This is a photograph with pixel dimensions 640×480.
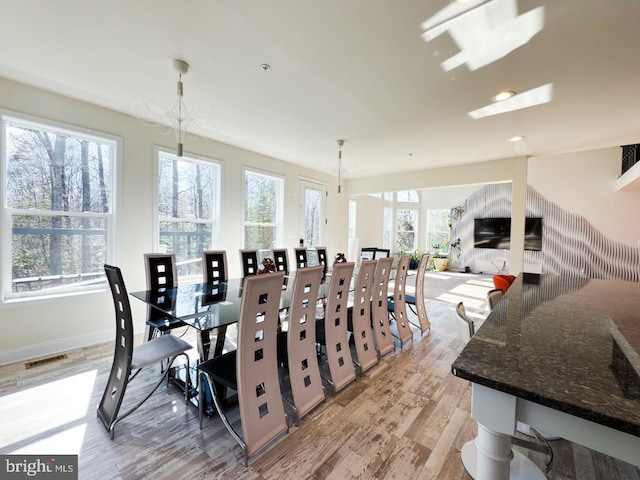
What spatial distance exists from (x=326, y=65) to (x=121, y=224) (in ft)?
9.68

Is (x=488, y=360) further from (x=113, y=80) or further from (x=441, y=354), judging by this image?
(x=113, y=80)

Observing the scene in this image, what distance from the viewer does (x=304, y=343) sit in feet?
6.78

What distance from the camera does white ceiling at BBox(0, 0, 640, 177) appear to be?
5.67 ft

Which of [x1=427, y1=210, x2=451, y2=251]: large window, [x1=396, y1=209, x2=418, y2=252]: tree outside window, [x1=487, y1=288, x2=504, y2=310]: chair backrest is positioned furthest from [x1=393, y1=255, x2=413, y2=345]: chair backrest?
[x1=427, y1=210, x2=451, y2=251]: large window

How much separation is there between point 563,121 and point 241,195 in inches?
173

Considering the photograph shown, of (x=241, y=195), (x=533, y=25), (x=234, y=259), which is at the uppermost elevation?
(x=533, y=25)

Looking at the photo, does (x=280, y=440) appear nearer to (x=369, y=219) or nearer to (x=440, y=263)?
(x=369, y=219)

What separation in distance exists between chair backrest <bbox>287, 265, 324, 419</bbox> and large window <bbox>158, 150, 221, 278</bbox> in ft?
8.60

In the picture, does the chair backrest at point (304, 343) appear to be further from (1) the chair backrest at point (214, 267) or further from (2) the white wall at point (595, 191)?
(2) the white wall at point (595, 191)

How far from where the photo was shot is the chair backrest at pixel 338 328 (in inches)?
91.6

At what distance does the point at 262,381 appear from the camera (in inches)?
67.7


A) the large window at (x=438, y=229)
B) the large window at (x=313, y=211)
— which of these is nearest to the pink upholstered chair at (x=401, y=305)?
the large window at (x=313, y=211)

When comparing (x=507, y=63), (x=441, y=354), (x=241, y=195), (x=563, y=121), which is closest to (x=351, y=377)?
(x=441, y=354)

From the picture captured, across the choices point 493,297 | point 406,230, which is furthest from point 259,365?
point 406,230
